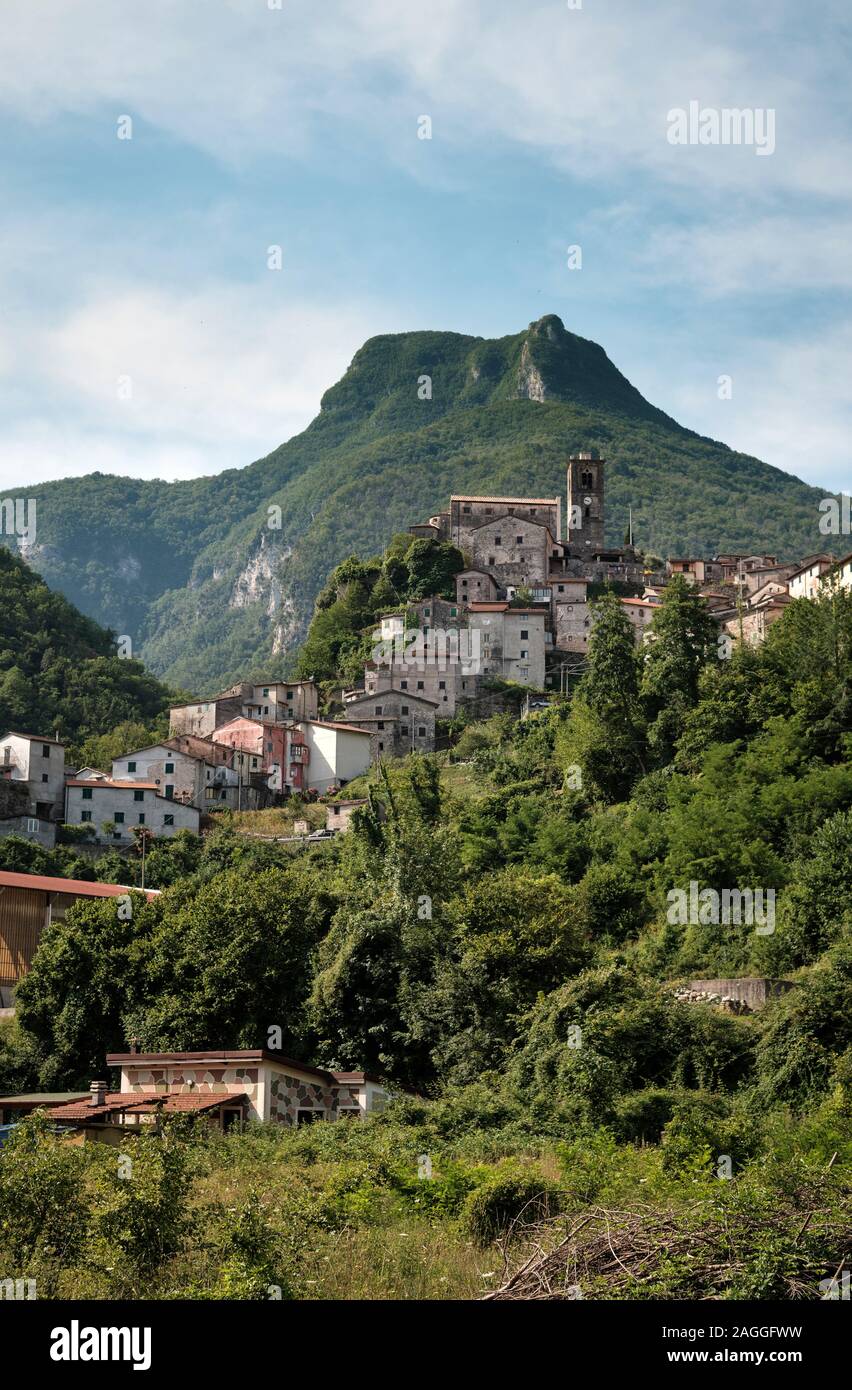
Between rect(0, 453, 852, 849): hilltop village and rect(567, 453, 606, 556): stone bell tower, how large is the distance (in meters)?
4.77

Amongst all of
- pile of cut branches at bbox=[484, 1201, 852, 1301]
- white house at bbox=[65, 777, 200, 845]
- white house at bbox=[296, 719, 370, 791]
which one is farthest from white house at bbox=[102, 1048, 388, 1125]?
white house at bbox=[296, 719, 370, 791]

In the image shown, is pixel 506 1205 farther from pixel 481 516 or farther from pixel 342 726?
pixel 481 516

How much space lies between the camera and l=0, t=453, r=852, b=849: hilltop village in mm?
64938

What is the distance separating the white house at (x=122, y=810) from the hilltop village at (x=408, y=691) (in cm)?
6

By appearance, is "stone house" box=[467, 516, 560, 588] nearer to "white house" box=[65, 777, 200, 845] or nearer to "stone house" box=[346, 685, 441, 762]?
"stone house" box=[346, 685, 441, 762]

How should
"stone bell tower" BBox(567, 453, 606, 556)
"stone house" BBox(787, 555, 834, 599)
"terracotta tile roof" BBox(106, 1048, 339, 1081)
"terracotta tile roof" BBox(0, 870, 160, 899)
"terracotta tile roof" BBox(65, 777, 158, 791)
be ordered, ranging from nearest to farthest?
"terracotta tile roof" BBox(106, 1048, 339, 1081) < "terracotta tile roof" BBox(0, 870, 160, 899) < "terracotta tile roof" BBox(65, 777, 158, 791) < "stone house" BBox(787, 555, 834, 599) < "stone bell tower" BBox(567, 453, 606, 556)

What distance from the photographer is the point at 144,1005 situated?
108 ft

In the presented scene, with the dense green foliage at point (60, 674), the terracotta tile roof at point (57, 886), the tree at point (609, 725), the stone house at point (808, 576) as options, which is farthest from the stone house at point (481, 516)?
the terracotta tile roof at point (57, 886)

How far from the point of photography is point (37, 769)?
6519cm

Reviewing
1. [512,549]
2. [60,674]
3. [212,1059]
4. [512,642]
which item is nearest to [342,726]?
[512,642]

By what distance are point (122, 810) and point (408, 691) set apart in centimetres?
1663

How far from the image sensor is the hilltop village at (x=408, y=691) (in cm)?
6494
